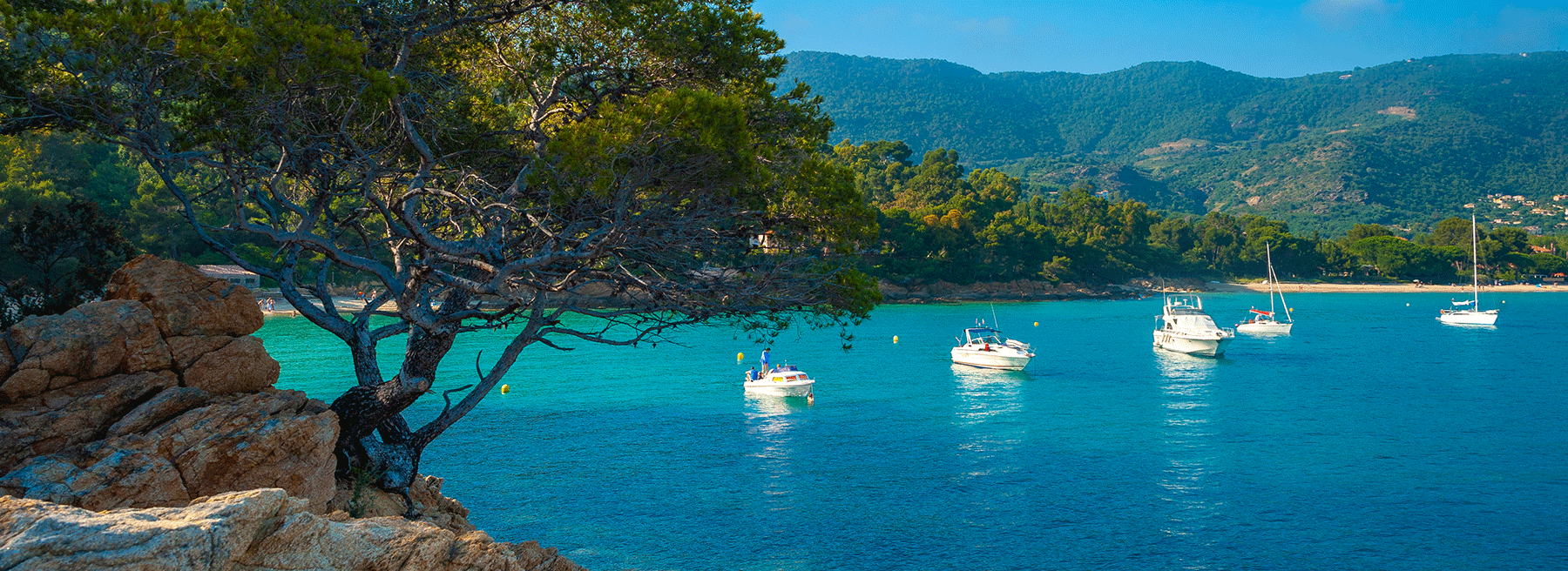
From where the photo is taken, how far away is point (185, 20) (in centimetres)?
811

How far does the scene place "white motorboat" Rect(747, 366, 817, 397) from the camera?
29953 millimetres

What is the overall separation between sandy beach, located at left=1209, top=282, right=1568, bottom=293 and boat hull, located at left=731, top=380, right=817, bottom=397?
113 m

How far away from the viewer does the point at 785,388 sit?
30.0 m

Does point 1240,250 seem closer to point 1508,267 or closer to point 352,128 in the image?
point 1508,267

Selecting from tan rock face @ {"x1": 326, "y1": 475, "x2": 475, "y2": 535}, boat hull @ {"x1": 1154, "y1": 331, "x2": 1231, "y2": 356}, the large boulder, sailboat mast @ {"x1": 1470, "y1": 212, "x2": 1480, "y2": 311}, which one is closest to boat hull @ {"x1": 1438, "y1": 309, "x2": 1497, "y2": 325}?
sailboat mast @ {"x1": 1470, "y1": 212, "x2": 1480, "y2": 311}

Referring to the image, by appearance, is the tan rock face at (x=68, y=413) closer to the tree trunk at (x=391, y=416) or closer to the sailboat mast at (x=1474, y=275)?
the tree trunk at (x=391, y=416)

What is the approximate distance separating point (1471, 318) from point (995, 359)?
49.7 meters

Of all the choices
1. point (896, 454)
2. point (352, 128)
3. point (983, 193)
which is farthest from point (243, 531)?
point (983, 193)

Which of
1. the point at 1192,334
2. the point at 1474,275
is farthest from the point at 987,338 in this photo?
the point at 1474,275

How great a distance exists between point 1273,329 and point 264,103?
6327cm

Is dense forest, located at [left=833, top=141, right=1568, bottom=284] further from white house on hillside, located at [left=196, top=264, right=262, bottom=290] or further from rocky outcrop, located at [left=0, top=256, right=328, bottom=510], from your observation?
rocky outcrop, located at [left=0, top=256, right=328, bottom=510]

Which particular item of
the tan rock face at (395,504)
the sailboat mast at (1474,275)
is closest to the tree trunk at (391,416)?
the tan rock face at (395,504)

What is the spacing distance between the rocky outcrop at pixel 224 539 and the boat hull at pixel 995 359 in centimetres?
3357

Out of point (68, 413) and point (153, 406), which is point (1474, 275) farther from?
point (68, 413)
